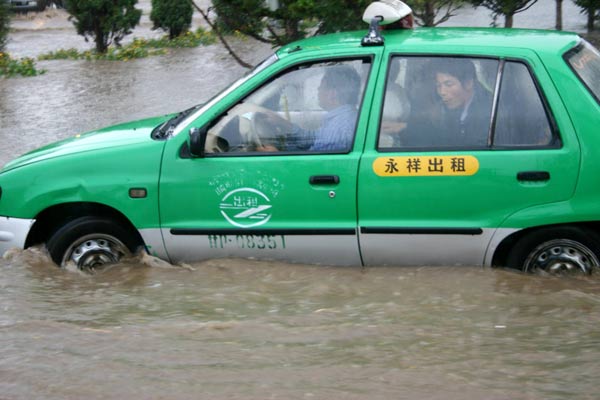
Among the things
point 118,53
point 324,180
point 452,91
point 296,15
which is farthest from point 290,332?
point 118,53

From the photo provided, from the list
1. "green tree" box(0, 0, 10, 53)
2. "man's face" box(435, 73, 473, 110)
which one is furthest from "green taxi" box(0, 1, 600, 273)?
"green tree" box(0, 0, 10, 53)

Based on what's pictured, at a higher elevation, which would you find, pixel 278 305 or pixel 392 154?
pixel 392 154

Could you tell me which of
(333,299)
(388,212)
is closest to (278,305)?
(333,299)

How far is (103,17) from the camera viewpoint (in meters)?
18.1

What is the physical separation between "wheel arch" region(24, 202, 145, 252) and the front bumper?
0.04m

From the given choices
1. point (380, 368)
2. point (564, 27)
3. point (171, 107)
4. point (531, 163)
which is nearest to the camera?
point (380, 368)

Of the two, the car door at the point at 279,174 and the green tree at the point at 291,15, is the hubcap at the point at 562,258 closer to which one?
the car door at the point at 279,174

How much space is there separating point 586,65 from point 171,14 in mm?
15494

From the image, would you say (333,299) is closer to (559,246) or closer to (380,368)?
(380,368)

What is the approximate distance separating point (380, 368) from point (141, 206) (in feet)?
6.71

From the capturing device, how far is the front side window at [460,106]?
17.5ft

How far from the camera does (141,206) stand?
18.8 ft

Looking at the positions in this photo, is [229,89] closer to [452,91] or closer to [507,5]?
[452,91]

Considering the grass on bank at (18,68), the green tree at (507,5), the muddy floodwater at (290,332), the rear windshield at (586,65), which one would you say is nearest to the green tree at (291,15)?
the green tree at (507,5)
